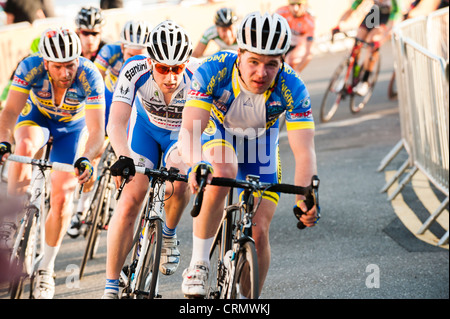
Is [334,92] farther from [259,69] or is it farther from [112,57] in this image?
[259,69]

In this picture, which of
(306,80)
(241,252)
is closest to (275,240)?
(241,252)

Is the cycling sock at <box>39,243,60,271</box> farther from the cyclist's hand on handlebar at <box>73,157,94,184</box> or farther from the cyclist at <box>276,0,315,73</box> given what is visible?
the cyclist at <box>276,0,315,73</box>

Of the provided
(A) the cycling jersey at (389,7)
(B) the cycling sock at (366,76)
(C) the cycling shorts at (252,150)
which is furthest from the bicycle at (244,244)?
(B) the cycling sock at (366,76)

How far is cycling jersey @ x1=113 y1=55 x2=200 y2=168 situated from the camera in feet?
17.9

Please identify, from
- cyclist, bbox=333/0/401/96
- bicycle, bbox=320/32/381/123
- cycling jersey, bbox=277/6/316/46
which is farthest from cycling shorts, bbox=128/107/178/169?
cyclist, bbox=333/0/401/96

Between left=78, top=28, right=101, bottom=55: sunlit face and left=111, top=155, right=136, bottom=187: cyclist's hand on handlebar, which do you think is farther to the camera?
left=78, top=28, right=101, bottom=55: sunlit face

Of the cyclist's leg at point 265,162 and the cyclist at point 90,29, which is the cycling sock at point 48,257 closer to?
the cyclist's leg at point 265,162

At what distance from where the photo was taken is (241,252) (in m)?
3.95

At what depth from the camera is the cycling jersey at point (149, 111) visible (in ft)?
17.9

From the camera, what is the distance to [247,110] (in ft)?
15.7

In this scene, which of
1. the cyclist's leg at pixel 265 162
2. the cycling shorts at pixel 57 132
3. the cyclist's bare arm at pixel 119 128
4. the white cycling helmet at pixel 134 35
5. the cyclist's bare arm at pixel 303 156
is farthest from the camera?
the white cycling helmet at pixel 134 35

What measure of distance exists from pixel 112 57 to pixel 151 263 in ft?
12.7

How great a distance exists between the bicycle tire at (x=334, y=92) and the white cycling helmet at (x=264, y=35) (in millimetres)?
8761
